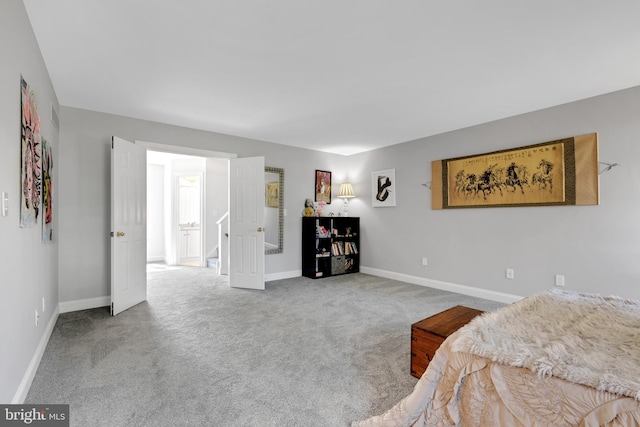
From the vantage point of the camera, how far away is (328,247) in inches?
211

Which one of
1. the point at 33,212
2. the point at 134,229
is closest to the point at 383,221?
the point at 134,229

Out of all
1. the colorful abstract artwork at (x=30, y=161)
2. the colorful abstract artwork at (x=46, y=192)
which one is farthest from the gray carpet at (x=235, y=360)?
the colorful abstract artwork at (x=30, y=161)

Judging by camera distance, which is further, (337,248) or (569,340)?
(337,248)

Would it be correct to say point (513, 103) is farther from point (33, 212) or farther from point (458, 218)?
point (33, 212)

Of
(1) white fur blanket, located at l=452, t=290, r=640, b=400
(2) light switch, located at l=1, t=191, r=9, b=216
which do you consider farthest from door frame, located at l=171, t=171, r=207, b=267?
(1) white fur blanket, located at l=452, t=290, r=640, b=400

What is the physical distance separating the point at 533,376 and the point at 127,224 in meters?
4.00

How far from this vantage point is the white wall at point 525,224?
291 centimetres

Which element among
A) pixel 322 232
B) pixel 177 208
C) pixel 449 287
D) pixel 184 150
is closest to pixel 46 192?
pixel 184 150

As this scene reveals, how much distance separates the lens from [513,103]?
327 centimetres

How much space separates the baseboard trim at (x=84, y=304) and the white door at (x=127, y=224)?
384 millimetres

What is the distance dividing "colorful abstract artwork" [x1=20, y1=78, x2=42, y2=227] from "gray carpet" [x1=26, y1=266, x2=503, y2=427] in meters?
1.13

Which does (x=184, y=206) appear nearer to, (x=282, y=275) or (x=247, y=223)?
(x=247, y=223)

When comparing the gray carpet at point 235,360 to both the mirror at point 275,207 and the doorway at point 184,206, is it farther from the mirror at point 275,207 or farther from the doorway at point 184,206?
the doorway at point 184,206

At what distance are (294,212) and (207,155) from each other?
1.74m
